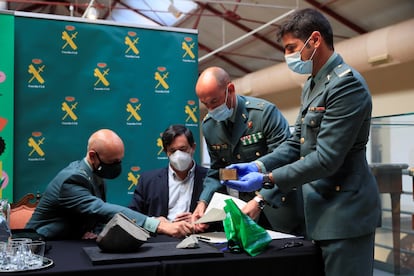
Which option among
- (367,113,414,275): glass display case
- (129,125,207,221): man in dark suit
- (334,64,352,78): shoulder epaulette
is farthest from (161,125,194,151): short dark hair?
(367,113,414,275): glass display case

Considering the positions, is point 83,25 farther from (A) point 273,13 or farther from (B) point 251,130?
(A) point 273,13

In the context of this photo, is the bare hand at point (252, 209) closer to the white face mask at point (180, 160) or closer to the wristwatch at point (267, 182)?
the wristwatch at point (267, 182)

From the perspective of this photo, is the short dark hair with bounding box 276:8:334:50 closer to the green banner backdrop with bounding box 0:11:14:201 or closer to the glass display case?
the green banner backdrop with bounding box 0:11:14:201

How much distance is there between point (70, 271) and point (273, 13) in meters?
6.72

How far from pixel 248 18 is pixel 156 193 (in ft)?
18.5

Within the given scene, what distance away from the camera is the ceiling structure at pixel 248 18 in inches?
261

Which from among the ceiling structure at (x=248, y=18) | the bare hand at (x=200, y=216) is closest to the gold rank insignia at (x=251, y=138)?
the bare hand at (x=200, y=216)

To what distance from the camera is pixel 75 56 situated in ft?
11.5

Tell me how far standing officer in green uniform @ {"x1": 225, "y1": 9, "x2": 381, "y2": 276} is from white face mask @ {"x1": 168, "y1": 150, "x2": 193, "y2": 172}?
1.13 meters

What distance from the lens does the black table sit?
144 centimetres

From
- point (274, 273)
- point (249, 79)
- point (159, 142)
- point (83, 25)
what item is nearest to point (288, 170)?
point (274, 273)

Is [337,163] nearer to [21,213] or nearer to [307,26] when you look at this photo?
[307,26]

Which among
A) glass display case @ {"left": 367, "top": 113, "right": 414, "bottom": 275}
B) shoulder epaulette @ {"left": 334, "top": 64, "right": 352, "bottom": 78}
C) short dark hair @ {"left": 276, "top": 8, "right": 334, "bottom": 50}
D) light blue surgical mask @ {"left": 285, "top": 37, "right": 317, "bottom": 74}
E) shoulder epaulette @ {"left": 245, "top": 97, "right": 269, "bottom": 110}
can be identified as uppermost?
short dark hair @ {"left": 276, "top": 8, "right": 334, "bottom": 50}

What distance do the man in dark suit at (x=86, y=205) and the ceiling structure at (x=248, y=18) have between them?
12.0ft
